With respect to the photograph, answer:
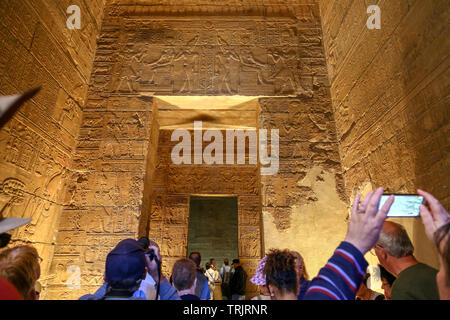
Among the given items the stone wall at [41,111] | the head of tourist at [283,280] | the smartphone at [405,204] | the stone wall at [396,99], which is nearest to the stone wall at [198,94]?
the stone wall at [41,111]

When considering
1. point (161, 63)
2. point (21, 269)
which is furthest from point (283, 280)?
point (161, 63)

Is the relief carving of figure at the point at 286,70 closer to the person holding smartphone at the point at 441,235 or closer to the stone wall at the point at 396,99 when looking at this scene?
the stone wall at the point at 396,99

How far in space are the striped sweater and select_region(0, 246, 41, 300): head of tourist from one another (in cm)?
125

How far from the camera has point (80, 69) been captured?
430cm

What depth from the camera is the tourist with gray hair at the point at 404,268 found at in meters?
1.33

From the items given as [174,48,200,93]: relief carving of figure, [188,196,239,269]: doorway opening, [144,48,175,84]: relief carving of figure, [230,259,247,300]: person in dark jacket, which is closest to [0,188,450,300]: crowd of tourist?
[174,48,200,93]: relief carving of figure

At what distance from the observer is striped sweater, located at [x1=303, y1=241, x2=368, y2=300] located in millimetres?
750

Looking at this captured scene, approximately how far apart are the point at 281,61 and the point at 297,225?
284 centimetres

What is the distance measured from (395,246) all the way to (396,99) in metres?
1.93

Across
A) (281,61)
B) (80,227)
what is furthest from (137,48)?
(80,227)

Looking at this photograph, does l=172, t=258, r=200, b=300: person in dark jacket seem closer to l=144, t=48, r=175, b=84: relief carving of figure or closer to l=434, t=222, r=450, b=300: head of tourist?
l=434, t=222, r=450, b=300: head of tourist

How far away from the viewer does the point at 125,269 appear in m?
1.33

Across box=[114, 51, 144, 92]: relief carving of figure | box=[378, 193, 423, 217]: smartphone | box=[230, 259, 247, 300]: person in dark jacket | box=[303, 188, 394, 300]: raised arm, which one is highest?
box=[114, 51, 144, 92]: relief carving of figure

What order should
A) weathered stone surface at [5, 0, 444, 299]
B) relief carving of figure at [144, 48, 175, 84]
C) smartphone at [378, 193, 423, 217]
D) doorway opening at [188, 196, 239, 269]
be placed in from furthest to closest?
1. doorway opening at [188, 196, 239, 269]
2. relief carving of figure at [144, 48, 175, 84]
3. weathered stone surface at [5, 0, 444, 299]
4. smartphone at [378, 193, 423, 217]
